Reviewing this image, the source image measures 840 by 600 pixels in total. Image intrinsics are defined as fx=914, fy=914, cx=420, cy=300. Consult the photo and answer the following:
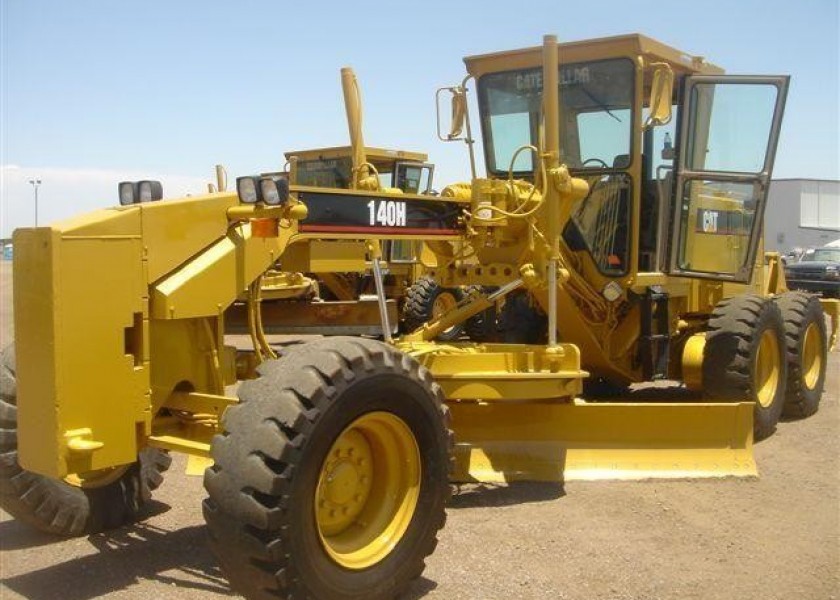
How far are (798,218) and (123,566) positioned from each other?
160 ft

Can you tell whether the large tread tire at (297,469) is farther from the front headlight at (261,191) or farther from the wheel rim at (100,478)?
the wheel rim at (100,478)

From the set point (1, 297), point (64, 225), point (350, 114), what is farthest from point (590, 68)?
point (1, 297)

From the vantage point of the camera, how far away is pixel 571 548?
4688mm

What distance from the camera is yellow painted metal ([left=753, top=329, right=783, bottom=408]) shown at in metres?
7.36

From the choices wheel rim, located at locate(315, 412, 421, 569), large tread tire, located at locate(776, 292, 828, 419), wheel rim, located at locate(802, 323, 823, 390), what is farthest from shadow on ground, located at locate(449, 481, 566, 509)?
wheel rim, located at locate(802, 323, 823, 390)

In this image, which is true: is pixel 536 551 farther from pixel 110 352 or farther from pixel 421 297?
pixel 421 297

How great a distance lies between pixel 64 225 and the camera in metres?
3.63

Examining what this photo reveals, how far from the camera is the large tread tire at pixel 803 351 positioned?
7.76 meters

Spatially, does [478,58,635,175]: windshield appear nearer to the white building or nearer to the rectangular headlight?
the rectangular headlight

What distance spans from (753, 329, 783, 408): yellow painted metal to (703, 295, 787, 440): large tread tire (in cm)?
10

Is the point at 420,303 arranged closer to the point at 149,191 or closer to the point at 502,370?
the point at 502,370

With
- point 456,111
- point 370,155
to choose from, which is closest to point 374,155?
point 370,155

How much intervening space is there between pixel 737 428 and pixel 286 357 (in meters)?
3.43

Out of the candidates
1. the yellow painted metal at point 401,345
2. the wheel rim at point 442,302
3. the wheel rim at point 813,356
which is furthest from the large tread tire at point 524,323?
the wheel rim at point 442,302
